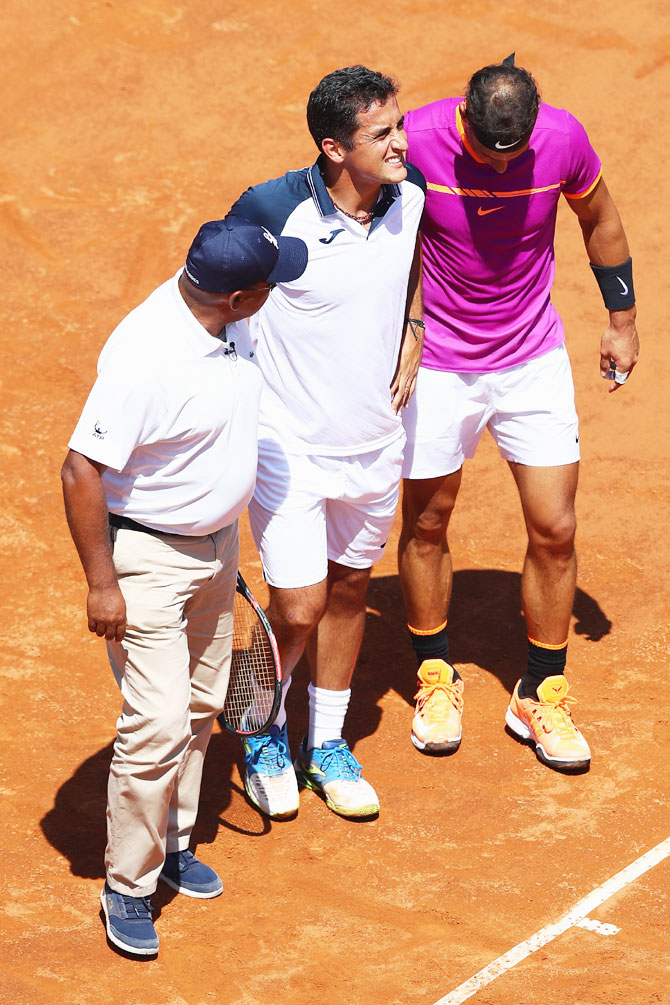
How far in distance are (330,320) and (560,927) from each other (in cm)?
243

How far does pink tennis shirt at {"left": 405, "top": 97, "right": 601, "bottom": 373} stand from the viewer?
5789mm

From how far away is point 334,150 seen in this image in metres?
5.29

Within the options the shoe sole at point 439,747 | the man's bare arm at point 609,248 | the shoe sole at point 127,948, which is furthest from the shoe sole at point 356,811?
the man's bare arm at point 609,248

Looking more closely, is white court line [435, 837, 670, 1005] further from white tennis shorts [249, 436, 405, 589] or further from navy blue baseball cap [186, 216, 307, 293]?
navy blue baseball cap [186, 216, 307, 293]

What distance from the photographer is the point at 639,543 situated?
26.9 feet

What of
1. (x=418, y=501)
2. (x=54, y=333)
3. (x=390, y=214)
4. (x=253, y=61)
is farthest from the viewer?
(x=253, y=61)

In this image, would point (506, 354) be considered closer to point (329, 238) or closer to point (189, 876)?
point (329, 238)

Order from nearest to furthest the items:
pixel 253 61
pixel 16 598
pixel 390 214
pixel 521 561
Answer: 1. pixel 390 214
2. pixel 16 598
3. pixel 521 561
4. pixel 253 61

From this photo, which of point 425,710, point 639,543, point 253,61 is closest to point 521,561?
point 639,543

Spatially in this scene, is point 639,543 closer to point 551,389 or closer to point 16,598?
point 551,389


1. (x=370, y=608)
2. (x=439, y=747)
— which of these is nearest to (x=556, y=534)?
(x=439, y=747)

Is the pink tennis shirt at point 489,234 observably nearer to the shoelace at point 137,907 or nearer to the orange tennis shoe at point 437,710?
the orange tennis shoe at point 437,710

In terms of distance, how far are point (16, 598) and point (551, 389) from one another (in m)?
3.17

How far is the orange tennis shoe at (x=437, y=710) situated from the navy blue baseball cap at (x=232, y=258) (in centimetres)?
247
